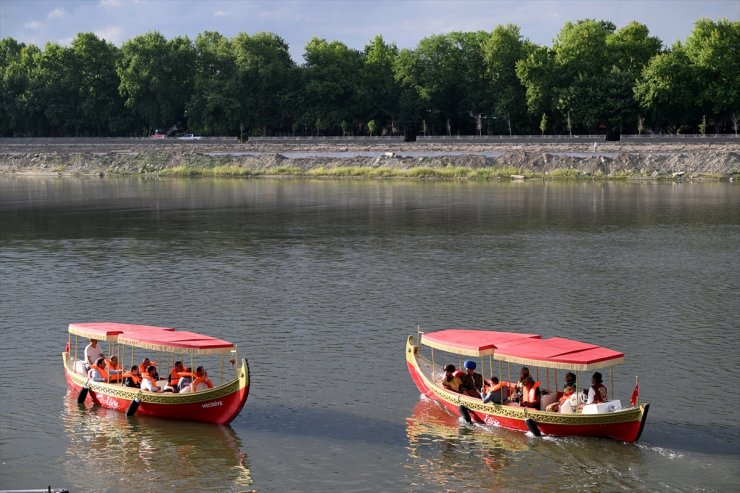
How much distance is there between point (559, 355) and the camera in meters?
33.3

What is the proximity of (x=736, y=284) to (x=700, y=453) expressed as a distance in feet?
95.5

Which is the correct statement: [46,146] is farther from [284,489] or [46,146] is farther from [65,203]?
[284,489]

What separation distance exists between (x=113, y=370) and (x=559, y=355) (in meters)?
16.9

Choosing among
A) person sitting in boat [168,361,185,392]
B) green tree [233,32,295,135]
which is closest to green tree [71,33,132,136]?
green tree [233,32,295,135]

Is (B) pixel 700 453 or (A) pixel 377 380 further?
(A) pixel 377 380

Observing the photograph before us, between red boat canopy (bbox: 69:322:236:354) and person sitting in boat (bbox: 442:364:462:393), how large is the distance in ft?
25.8

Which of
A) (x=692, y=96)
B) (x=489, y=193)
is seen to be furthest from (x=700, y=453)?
(x=692, y=96)

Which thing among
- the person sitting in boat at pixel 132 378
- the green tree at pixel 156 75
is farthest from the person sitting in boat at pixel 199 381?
the green tree at pixel 156 75

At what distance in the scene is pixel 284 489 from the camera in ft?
96.7

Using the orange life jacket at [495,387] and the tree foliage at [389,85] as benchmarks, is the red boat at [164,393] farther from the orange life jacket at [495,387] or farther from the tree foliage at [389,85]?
the tree foliage at [389,85]

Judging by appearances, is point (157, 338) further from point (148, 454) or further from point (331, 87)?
point (331, 87)

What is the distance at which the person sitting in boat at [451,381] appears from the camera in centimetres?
3544

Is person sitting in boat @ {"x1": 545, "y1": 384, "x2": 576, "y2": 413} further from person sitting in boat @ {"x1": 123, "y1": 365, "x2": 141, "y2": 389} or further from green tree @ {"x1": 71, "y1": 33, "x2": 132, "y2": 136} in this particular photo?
green tree @ {"x1": 71, "y1": 33, "x2": 132, "y2": 136}

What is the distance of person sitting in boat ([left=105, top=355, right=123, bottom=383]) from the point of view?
37.1 metres
